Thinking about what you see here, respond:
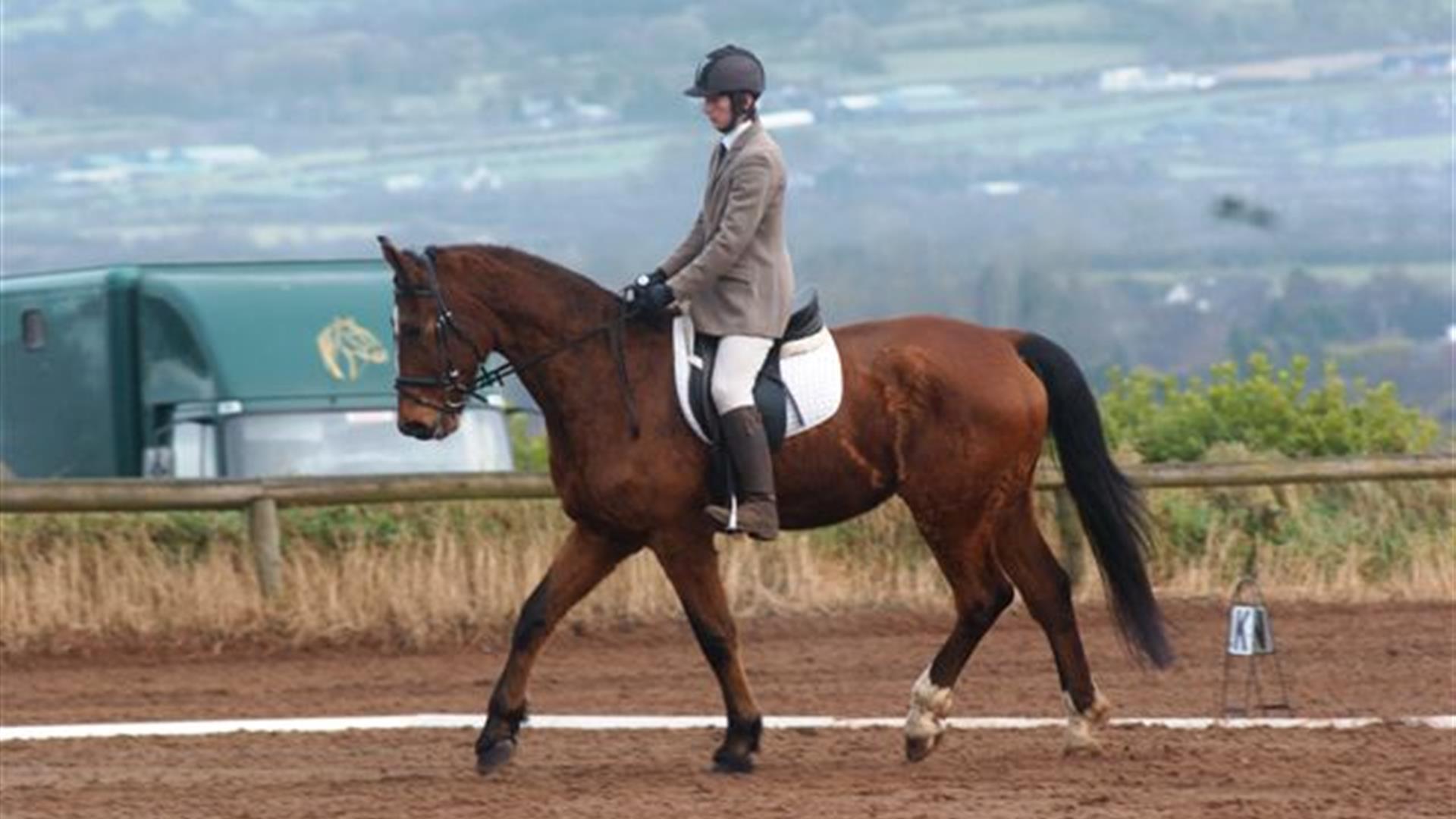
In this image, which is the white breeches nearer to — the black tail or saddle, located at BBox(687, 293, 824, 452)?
saddle, located at BBox(687, 293, 824, 452)

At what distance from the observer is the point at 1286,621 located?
18578 millimetres

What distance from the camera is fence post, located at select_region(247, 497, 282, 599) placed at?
1856 cm

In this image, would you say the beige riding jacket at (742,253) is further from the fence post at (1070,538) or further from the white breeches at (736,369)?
the fence post at (1070,538)

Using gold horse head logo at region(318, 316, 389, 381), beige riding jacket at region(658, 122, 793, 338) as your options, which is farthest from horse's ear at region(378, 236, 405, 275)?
gold horse head logo at region(318, 316, 389, 381)

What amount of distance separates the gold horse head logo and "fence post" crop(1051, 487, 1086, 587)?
5.65m

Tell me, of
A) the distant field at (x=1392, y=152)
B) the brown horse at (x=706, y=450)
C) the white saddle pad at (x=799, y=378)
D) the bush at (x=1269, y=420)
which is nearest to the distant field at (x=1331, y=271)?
the distant field at (x=1392, y=152)

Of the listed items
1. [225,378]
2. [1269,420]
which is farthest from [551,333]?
[1269,420]

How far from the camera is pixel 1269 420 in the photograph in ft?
83.5

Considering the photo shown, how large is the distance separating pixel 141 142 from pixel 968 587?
8839 cm

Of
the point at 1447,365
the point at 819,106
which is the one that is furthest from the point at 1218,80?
the point at 1447,365

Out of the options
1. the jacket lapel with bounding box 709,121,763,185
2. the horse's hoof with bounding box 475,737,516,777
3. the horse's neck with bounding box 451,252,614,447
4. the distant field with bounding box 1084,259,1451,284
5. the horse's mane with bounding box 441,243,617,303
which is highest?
the distant field with bounding box 1084,259,1451,284

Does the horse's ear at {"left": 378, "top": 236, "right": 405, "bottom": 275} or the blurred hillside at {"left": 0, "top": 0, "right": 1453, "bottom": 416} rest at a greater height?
the blurred hillside at {"left": 0, "top": 0, "right": 1453, "bottom": 416}

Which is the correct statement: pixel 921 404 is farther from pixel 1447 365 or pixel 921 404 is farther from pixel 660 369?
pixel 1447 365

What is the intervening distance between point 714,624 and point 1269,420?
1305cm
